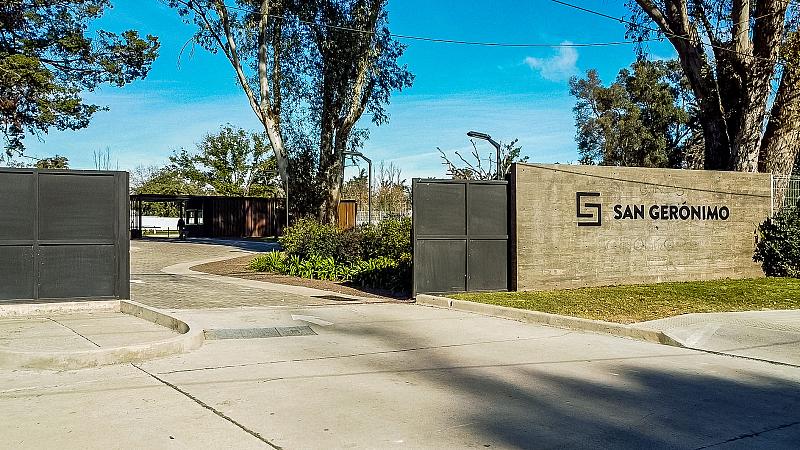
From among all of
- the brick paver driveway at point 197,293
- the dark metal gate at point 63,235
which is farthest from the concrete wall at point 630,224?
the dark metal gate at point 63,235

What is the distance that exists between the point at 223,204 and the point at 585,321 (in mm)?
41118

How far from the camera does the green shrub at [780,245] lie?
18047mm

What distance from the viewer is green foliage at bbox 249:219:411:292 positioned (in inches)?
712

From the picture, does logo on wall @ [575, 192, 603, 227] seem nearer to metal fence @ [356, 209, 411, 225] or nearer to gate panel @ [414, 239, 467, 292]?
gate panel @ [414, 239, 467, 292]

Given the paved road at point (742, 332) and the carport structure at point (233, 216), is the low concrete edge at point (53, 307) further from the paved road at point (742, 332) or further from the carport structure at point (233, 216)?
the carport structure at point (233, 216)

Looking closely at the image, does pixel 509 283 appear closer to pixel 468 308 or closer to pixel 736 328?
pixel 468 308

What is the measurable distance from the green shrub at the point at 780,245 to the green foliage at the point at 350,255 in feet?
29.6

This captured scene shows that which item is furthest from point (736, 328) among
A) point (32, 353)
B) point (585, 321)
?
point (32, 353)

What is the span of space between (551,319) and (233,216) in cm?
4073

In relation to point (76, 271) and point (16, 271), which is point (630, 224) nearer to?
point (76, 271)

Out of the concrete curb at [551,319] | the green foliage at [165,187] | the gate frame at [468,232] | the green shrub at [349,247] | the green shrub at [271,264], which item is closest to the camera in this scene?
the concrete curb at [551,319]

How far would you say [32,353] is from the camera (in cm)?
793

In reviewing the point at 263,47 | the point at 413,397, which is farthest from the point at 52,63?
the point at 413,397

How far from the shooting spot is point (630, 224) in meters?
16.6
